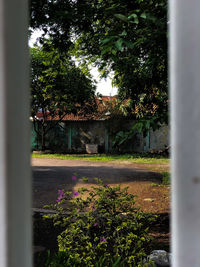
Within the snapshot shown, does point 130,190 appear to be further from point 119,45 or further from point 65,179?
point 119,45

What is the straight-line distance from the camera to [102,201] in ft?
11.5

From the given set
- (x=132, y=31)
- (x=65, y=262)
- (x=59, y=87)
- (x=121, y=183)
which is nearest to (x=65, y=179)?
(x=121, y=183)

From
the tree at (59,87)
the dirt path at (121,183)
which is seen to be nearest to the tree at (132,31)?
the dirt path at (121,183)

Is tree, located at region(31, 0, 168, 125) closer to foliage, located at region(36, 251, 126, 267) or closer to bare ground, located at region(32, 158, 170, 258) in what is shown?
bare ground, located at region(32, 158, 170, 258)
